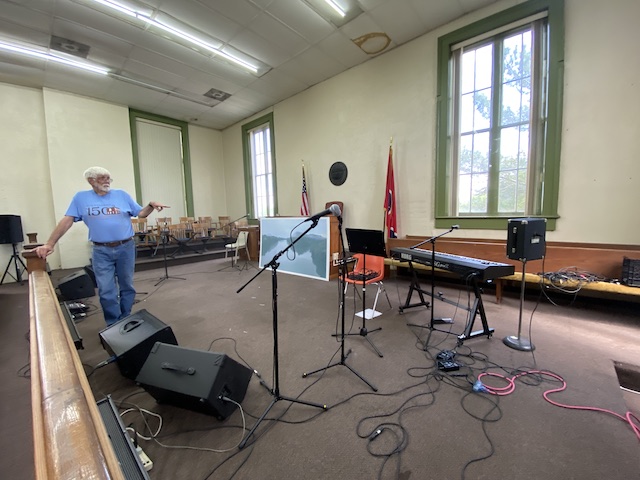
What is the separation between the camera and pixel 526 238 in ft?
7.56

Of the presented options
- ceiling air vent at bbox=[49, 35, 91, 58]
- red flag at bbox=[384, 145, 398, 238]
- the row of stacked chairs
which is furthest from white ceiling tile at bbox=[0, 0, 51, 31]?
red flag at bbox=[384, 145, 398, 238]

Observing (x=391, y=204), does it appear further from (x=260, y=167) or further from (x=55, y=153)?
(x=55, y=153)

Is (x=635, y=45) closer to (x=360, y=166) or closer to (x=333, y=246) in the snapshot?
(x=360, y=166)

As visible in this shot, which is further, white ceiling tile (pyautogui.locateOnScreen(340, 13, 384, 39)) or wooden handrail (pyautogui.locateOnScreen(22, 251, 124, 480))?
white ceiling tile (pyautogui.locateOnScreen(340, 13, 384, 39))

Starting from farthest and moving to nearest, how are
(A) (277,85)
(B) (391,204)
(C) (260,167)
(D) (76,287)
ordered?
(C) (260,167) → (A) (277,85) → (B) (391,204) → (D) (76,287)

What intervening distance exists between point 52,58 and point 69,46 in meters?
0.65

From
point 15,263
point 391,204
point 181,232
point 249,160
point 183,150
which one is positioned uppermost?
point 183,150

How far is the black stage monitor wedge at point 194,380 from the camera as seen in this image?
151cm

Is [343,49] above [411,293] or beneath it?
above

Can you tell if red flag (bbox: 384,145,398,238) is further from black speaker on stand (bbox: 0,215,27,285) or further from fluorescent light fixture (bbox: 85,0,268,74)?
black speaker on stand (bbox: 0,215,27,285)

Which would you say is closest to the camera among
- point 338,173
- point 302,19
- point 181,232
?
point 302,19

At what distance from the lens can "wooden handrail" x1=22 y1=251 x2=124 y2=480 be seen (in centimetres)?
47

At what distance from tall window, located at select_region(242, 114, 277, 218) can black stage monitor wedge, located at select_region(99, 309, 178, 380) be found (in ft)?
18.5

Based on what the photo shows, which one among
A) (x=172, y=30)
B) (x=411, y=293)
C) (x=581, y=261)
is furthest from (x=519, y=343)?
(x=172, y=30)
